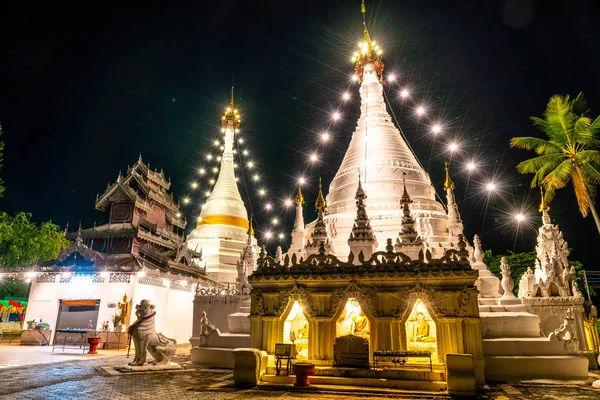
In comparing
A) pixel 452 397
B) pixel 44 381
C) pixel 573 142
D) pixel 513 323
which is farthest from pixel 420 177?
pixel 44 381

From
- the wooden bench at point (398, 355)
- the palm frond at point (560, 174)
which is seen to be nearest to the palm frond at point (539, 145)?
the palm frond at point (560, 174)

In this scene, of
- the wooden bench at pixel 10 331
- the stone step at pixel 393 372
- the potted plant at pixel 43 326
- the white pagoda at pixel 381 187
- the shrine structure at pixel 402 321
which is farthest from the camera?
the wooden bench at pixel 10 331

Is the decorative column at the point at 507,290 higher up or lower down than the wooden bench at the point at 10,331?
higher up

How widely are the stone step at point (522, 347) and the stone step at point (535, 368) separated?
0.28 meters

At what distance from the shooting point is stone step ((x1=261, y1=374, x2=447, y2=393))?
9.83 meters

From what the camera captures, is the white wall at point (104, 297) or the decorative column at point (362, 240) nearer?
the decorative column at point (362, 240)

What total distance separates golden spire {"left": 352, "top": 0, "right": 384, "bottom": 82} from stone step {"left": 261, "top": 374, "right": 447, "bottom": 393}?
1027 inches

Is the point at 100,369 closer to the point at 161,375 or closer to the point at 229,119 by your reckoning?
the point at 161,375

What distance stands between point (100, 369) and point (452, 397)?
35.9ft

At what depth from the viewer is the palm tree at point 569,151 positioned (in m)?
16.3

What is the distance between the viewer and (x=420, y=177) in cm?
2412

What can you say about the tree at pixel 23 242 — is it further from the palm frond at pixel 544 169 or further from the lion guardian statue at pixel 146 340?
the palm frond at pixel 544 169

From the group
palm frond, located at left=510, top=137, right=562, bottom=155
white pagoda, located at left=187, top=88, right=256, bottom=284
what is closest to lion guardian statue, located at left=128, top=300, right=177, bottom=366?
palm frond, located at left=510, top=137, right=562, bottom=155

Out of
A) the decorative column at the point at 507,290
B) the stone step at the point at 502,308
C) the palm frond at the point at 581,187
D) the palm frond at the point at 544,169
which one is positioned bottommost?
the stone step at the point at 502,308
